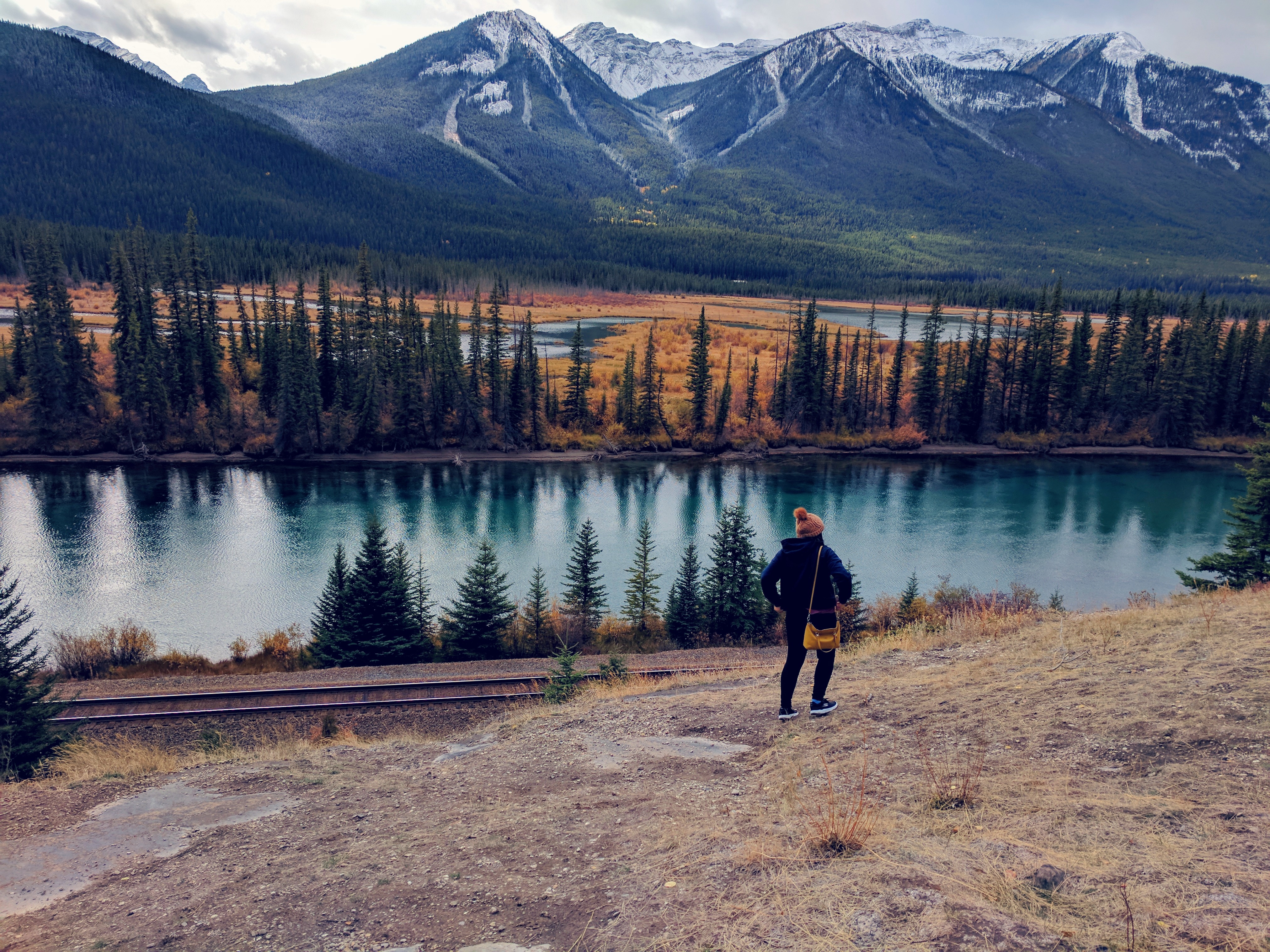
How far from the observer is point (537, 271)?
516ft

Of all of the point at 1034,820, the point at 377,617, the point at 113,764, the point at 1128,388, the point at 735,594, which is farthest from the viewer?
the point at 1128,388

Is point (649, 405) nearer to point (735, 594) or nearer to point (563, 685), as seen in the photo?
point (735, 594)

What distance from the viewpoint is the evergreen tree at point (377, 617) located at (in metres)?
24.5

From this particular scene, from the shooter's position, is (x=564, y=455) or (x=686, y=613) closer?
(x=686, y=613)

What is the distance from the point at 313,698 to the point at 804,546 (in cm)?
1763

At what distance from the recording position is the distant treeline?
117 meters

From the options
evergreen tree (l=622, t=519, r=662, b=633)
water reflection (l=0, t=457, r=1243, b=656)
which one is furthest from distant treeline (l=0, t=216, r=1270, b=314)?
evergreen tree (l=622, t=519, r=662, b=633)

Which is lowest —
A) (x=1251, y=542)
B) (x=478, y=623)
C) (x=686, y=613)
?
(x=686, y=613)

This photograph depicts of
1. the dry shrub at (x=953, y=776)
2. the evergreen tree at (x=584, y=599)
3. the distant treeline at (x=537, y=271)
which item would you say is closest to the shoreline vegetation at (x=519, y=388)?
the distant treeline at (x=537, y=271)

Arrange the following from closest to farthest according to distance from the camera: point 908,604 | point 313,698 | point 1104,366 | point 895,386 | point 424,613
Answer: point 313,698 < point 908,604 < point 424,613 < point 895,386 < point 1104,366

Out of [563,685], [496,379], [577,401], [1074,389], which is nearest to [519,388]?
[496,379]

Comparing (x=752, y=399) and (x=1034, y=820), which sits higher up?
(x=1034, y=820)

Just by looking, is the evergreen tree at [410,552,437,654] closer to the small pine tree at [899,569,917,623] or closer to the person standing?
the small pine tree at [899,569,917,623]

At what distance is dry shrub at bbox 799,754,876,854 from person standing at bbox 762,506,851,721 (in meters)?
1.58
